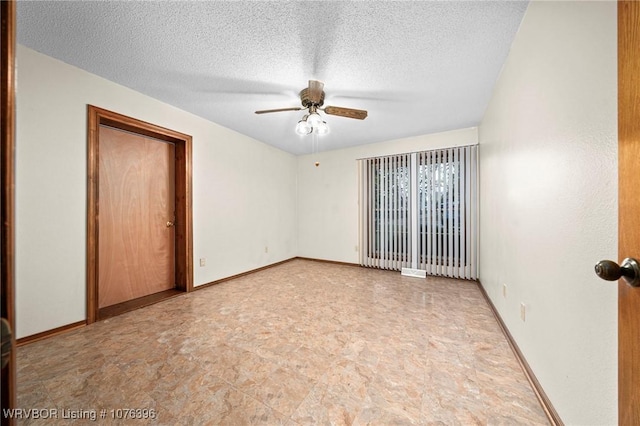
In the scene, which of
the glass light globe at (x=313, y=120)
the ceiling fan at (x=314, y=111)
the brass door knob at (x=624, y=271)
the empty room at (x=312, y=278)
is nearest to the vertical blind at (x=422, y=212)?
the empty room at (x=312, y=278)

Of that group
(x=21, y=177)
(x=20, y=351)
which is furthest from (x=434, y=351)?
(x=21, y=177)

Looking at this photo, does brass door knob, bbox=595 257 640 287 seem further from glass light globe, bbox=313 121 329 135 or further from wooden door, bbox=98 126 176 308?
wooden door, bbox=98 126 176 308

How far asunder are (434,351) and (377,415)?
811mm

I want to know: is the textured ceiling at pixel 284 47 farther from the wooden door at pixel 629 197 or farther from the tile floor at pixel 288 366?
the tile floor at pixel 288 366

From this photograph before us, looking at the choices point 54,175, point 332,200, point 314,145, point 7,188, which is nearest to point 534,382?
point 7,188

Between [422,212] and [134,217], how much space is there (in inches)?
167

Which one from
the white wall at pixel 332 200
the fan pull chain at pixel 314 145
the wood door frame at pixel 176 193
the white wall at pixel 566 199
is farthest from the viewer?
the white wall at pixel 332 200

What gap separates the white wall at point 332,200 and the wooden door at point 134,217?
2688 mm

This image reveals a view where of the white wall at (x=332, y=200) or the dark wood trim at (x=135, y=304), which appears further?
the white wall at (x=332, y=200)

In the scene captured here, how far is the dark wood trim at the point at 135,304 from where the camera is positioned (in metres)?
2.43

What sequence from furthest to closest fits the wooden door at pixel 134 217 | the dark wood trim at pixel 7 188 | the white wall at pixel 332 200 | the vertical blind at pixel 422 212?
the white wall at pixel 332 200, the vertical blind at pixel 422 212, the wooden door at pixel 134 217, the dark wood trim at pixel 7 188

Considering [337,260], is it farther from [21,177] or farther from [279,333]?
[21,177]

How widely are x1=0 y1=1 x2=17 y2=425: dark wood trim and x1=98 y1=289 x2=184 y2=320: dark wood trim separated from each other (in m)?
2.61

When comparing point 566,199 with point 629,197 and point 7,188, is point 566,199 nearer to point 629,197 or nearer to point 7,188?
point 629,197
